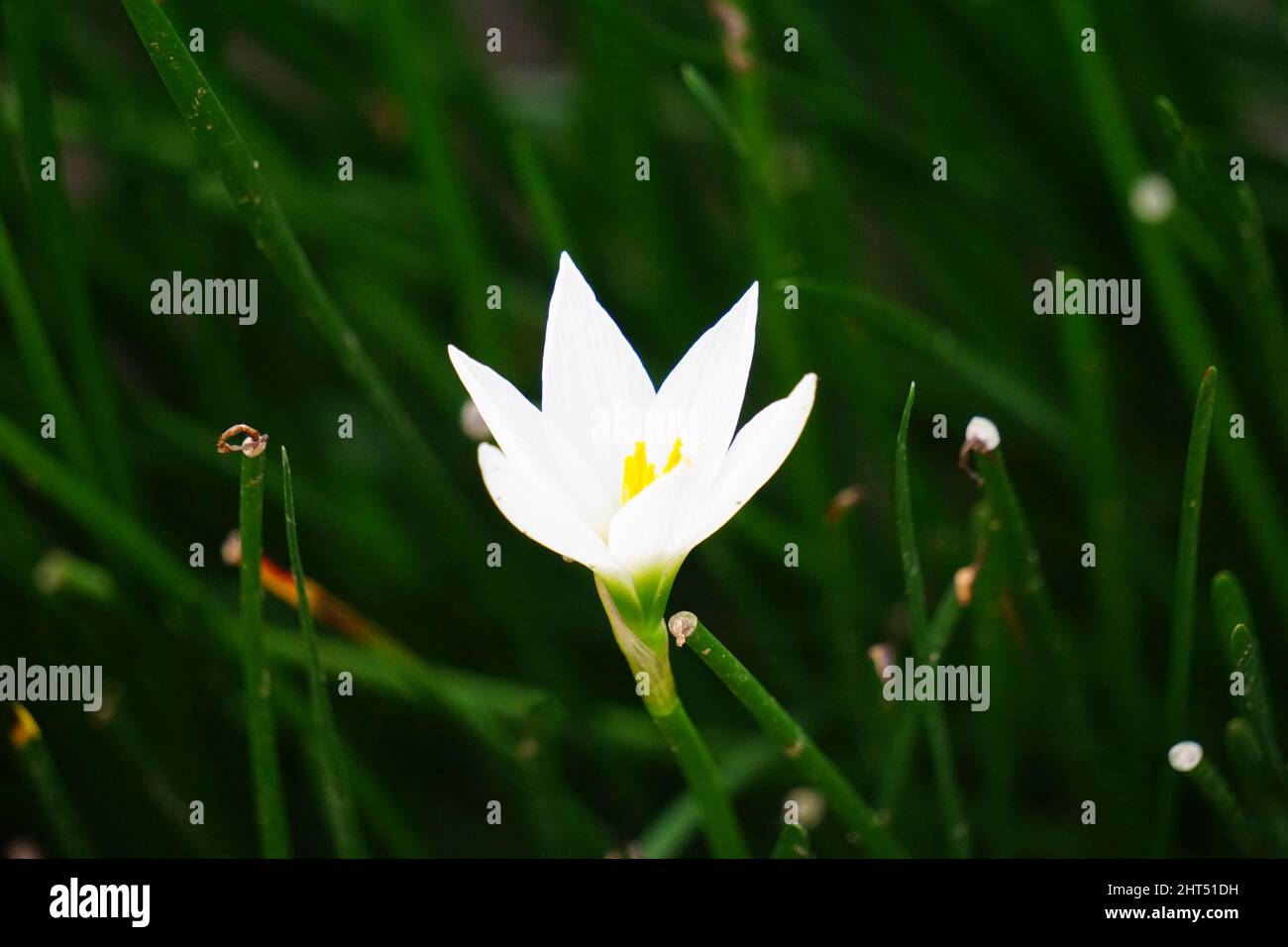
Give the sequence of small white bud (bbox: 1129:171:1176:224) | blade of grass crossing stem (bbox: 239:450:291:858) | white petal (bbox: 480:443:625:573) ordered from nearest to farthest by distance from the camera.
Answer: white petal (bbox: 480:443:625:573) → blade of grass crossing stem (bbox: 239:450:291:858) → small white bud (bbox: 1129:171:1176:224)

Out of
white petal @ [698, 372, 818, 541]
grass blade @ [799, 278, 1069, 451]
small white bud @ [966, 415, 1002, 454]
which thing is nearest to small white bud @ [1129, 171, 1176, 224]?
grass blade @ [799, 278, 1069, 451]

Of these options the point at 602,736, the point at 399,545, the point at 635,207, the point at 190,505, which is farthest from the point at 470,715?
the point at 635,207

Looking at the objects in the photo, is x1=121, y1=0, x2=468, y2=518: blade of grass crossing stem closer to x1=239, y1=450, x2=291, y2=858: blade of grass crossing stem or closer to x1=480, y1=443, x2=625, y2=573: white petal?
x1=239, y1=450, x2=291, y2=858: blade of grass crossing stem

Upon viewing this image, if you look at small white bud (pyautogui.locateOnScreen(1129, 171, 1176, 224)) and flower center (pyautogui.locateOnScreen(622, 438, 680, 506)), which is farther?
small white bud (pyautogui.locateOnScreen(1129, 171, 1176, 224))

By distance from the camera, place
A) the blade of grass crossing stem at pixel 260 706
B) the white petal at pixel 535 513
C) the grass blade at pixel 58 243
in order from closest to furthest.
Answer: the white petal at pixel 535 513 < the blade of grass crossing stem at pixel 260 706 < the grass blade at pixel 58 243

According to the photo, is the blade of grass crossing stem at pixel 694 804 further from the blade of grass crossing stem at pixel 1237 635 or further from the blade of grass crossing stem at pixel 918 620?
the blade of grass crossing stem at pixel 1237 635

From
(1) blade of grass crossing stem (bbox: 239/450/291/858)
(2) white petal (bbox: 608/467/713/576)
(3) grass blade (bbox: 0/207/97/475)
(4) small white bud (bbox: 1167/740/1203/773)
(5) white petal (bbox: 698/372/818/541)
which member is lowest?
(4) small white bud (bbox: 1167/740/1203/773)

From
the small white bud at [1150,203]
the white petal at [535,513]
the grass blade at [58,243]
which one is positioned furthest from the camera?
the small white bud at [1150,203]

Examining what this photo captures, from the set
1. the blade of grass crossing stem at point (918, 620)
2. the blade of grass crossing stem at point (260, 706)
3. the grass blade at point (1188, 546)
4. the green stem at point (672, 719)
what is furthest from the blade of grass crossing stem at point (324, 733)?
the grass blade at point (1188, 546)
